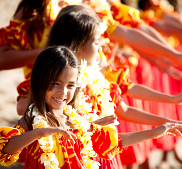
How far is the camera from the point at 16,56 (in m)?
2.40

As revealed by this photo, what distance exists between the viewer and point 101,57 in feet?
8.20

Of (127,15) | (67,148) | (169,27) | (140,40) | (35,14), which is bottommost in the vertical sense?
(67,148)

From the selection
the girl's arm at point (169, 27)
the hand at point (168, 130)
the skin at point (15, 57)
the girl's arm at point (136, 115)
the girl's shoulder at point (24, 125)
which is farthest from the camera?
the girl's arm at point (169, 27)

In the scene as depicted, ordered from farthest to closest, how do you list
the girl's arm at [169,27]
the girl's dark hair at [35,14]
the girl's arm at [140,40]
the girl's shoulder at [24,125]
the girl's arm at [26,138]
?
1. the girl's arm at [169,27]
2. the girl's arm at [140,40]
3. the girl's dark hair at [35,14]
4. the girl's shoulder at [24,125]
5. the girl's arm at [26,138]

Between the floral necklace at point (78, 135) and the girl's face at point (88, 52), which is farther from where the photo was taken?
the girl's face at point (88, 52)

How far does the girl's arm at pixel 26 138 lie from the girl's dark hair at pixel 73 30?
2.45ft

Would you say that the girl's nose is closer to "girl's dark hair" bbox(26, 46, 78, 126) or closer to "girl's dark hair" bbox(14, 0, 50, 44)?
"girl's dark hair" bbox(26, 46, 78, 126)

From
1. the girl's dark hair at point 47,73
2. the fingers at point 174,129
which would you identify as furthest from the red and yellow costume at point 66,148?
the fingers at point 174,129

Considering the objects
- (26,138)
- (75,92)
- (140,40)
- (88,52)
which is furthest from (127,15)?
(26,138)

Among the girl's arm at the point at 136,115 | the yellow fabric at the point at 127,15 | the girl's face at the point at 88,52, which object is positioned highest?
the yellow fabric at the point at 127,15

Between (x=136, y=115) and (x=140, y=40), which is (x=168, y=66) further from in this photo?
(x=136, y=115)

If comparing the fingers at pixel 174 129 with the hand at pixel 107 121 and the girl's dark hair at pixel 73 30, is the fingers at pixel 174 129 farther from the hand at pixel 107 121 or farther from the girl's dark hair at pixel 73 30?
the girl's dark hair at pixel 73 30

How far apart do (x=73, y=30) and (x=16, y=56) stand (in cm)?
56

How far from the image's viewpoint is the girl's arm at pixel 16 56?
238 cm
